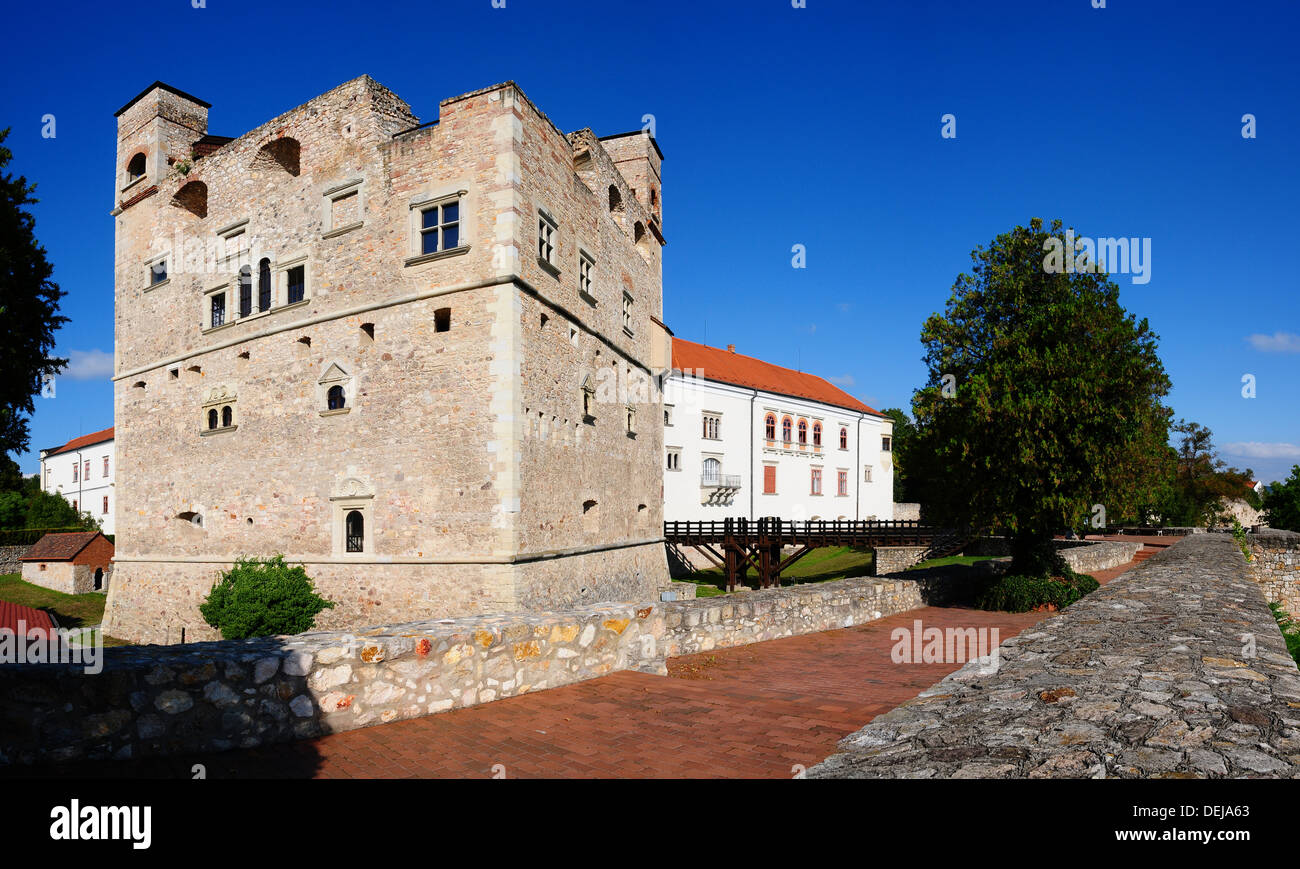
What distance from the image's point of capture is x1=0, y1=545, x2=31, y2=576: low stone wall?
123 feet

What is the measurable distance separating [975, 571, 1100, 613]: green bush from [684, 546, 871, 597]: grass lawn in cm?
1674

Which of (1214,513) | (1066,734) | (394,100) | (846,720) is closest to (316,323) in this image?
(394,100)

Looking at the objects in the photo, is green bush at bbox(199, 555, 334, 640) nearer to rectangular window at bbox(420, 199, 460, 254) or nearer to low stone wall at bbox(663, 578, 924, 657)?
rectangular window at bbox(420, 199, 460, 254)

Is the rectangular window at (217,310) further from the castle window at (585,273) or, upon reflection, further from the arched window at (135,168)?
the castle window at (585,273)

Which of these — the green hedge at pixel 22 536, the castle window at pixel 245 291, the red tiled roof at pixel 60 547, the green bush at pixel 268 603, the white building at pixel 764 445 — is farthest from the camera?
the green hedge at pixel 22 536

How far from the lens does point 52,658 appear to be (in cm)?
431

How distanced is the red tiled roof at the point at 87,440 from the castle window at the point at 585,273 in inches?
1999

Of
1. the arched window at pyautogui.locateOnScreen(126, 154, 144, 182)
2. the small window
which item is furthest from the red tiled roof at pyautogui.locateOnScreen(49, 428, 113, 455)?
the small window

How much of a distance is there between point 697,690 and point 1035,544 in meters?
13.7

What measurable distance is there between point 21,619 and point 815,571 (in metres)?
31.9

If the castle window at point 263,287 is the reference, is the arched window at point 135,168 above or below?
above

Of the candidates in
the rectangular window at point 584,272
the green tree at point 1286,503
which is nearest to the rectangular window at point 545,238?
the rectangular window at point 584,272

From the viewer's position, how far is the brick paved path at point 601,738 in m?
4.47
